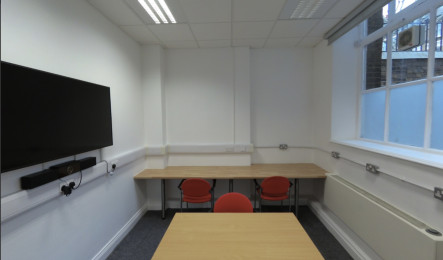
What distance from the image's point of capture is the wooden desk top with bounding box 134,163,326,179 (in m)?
3.24

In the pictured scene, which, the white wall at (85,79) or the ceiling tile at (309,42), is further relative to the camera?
the ceiling tile at (309,42)

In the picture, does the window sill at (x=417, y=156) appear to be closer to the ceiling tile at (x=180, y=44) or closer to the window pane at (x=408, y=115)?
the window pane at (x=408, y=115)

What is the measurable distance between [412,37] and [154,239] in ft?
12.6

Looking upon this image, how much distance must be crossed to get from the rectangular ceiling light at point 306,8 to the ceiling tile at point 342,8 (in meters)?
0.19

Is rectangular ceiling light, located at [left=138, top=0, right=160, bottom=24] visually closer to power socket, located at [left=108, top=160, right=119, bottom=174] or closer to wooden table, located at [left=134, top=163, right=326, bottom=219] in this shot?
power socket, located at [left=108, top=160, right=119, bottom=174]

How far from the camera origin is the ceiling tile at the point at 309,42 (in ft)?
11.3

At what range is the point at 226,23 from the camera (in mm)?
2850

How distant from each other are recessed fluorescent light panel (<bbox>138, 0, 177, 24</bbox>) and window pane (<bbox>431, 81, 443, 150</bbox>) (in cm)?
A: 289

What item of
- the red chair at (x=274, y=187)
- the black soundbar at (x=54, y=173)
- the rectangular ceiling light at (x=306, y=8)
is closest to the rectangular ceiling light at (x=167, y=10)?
the rectangular ceiling light at (x=306, y=8)

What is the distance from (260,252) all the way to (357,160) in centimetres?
186

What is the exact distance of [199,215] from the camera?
6.57 ft

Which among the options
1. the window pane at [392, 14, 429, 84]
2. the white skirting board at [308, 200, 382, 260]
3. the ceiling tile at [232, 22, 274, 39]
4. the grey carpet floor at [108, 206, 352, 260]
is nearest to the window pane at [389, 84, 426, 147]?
the window pane at [392, 14, 429, 84]

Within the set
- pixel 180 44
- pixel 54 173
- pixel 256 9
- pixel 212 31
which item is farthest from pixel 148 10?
pixel 54 173

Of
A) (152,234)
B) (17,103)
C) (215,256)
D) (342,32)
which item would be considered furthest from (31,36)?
(342,32)
